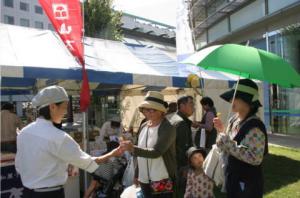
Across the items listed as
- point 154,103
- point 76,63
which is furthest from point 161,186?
point 76,63

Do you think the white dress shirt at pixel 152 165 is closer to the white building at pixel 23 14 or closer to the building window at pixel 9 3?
the white building at pixel 23 14

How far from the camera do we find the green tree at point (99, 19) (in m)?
19.9

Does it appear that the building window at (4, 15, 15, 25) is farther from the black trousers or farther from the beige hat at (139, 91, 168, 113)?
the black trousers

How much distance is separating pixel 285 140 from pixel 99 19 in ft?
38.0

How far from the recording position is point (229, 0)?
16547mm

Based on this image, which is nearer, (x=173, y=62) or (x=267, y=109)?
(x=173, y=62)

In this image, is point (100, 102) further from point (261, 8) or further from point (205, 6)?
point (205, 6)

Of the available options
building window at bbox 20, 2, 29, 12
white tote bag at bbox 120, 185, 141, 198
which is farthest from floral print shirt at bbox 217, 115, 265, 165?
building window at bbox 20, 2, 29, 12

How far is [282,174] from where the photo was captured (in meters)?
7.95

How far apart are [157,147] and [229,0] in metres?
14.4

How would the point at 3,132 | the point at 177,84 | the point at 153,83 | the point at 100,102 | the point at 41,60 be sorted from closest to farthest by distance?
the point at 41,60
the point at 153,83
the point at 177,84
the point at 3,132
the point at 100,102

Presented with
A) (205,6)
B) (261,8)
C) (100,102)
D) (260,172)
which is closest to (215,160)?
(260,172)

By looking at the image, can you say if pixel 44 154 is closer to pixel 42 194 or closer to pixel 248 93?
pixel 42 194

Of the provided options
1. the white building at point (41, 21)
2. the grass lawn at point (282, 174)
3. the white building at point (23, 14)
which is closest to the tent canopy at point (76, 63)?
the grass lawn at point (282, 174)
